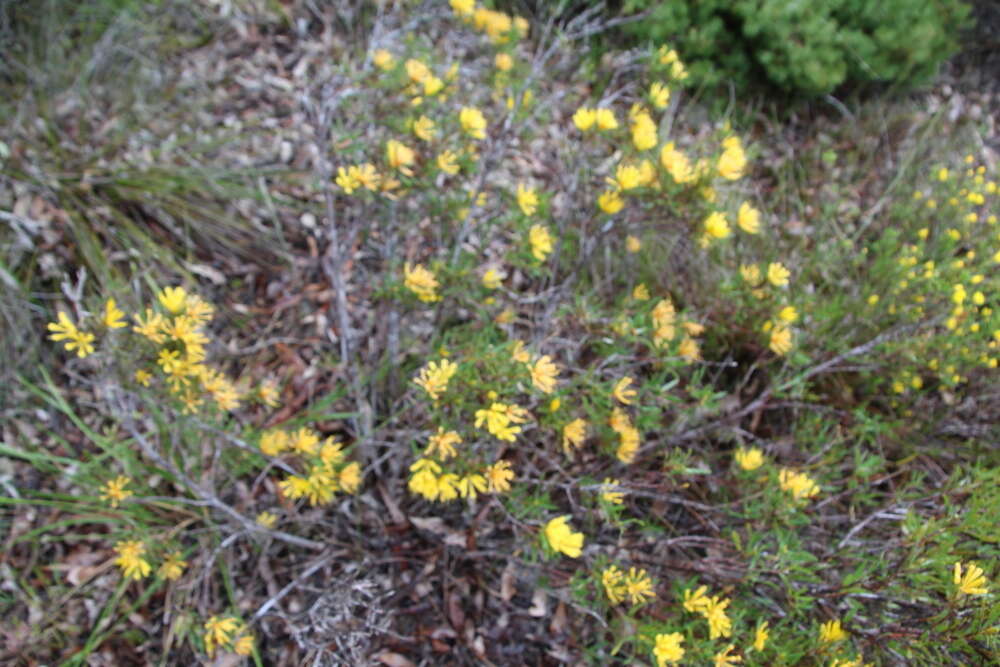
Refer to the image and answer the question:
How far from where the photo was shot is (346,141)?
6.52 feet

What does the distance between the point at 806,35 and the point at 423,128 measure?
2.06 meters

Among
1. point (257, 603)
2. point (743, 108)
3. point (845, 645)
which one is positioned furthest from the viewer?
point (743, 108)

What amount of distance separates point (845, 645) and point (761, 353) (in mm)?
993

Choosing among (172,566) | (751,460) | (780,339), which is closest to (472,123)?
(780,339)

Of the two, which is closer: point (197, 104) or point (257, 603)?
point (257, 603)

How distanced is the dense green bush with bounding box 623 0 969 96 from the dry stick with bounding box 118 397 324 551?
2.39 m

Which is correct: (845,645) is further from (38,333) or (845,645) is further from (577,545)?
(38,333)

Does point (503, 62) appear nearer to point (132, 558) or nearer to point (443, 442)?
point (443, 442)

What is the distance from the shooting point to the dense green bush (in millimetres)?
2973

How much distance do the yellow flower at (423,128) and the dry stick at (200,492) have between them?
3.13 ft

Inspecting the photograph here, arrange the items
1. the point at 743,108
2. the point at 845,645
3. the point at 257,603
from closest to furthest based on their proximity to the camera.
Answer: the point at 845,645 < the point at 257,603 < the point at 743,108

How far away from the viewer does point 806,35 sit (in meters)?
3.00

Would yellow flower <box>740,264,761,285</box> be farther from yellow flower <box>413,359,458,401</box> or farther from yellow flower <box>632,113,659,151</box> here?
yellow flower <box>413,359,458,401</box>

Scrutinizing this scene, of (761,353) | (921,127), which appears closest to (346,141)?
(761,353)
